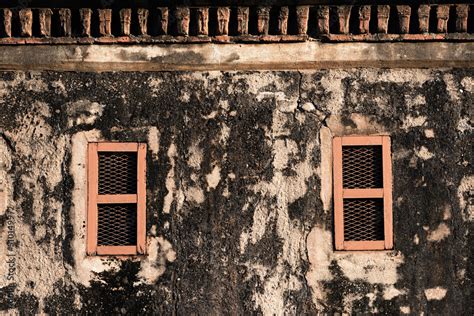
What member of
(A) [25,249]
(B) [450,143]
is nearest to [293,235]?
(B) [450,143]

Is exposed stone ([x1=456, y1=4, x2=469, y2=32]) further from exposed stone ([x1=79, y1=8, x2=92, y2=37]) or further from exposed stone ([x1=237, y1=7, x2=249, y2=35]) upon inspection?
exposed stone ([x1=79, y1=8, x2=92, y2=37])

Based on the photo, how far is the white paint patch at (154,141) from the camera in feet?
31.1

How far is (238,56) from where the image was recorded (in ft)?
31.4

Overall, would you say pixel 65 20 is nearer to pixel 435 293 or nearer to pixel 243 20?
pixel 243 20

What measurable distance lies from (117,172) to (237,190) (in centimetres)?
109

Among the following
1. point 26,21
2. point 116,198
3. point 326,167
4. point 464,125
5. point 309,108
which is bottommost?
point 116,198

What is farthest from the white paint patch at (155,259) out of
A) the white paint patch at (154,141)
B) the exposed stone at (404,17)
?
the exposed stone at (404,17)

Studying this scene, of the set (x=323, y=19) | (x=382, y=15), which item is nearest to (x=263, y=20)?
(x=323, y=19)

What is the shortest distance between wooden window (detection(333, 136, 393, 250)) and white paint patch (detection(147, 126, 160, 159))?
158 centimetres

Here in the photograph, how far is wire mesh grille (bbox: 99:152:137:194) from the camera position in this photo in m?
9.52

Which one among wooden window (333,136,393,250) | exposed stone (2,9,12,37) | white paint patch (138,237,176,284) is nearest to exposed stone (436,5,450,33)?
wooden window (333,136,393,250)

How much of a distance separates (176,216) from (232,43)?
5.38 ft

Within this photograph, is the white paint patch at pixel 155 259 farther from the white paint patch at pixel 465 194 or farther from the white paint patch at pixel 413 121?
the white paint patch at pixel 465 194

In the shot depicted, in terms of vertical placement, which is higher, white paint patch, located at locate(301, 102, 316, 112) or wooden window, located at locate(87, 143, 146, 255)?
white paint patch, located at locate(301, 102, 316, 112)
